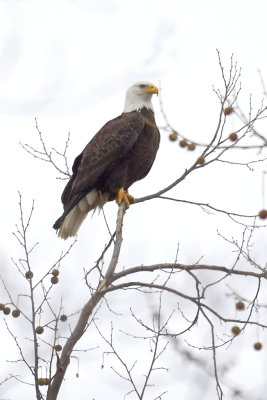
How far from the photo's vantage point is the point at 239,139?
5.48 m

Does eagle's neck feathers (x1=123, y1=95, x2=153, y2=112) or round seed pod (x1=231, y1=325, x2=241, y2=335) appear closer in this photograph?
round seed pod (x1=231, y1=325, x2=241, y2=335)

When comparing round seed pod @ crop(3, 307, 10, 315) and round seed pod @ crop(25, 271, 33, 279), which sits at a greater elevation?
round seed pod @ crop(25, 271, 33, 279)

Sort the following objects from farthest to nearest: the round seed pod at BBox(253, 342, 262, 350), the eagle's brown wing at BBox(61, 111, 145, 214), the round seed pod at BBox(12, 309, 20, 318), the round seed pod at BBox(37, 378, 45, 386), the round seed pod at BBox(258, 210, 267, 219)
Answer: the eagle's brown wing at BBox(61, 111, 145, 214), the round seed pod at BBox(258, 210, 267, 219), the round seed pod at BBox(12, 309, 20, 318), the round seed pod at BBox(37, 378, 45, 386), the round seed pod at BBox(253, 342, 262, 350)

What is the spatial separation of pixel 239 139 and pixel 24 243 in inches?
64.8

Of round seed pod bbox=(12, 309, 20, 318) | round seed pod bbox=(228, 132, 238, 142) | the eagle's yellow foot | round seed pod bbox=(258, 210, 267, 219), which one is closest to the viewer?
round seed pod bbox=(12, 309, 20, 318)

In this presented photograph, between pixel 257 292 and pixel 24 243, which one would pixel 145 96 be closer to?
pixel 24 243

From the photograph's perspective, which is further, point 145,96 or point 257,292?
point 145,96

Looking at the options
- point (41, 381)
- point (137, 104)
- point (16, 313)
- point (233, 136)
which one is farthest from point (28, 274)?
point (137, 104)

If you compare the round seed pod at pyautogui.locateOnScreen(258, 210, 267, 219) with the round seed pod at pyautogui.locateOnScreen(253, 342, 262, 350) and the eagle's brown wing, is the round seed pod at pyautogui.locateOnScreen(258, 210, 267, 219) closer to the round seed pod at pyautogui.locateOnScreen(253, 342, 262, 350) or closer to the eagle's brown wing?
the round seed pod at pyautogui.locateOnScreen(253, 342, 262, 350)

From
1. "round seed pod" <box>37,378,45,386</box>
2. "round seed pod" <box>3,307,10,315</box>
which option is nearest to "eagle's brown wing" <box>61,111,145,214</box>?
"round seed pod" <box>3,307,10,315</box>

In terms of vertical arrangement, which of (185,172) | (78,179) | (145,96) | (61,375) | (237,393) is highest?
(145,96)

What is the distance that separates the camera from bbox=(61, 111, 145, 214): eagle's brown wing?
6.89m

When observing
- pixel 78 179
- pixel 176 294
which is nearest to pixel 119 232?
pixel 176 294

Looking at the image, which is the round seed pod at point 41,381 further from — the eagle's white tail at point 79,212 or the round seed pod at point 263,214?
the eagle's white tail at point 79,212
